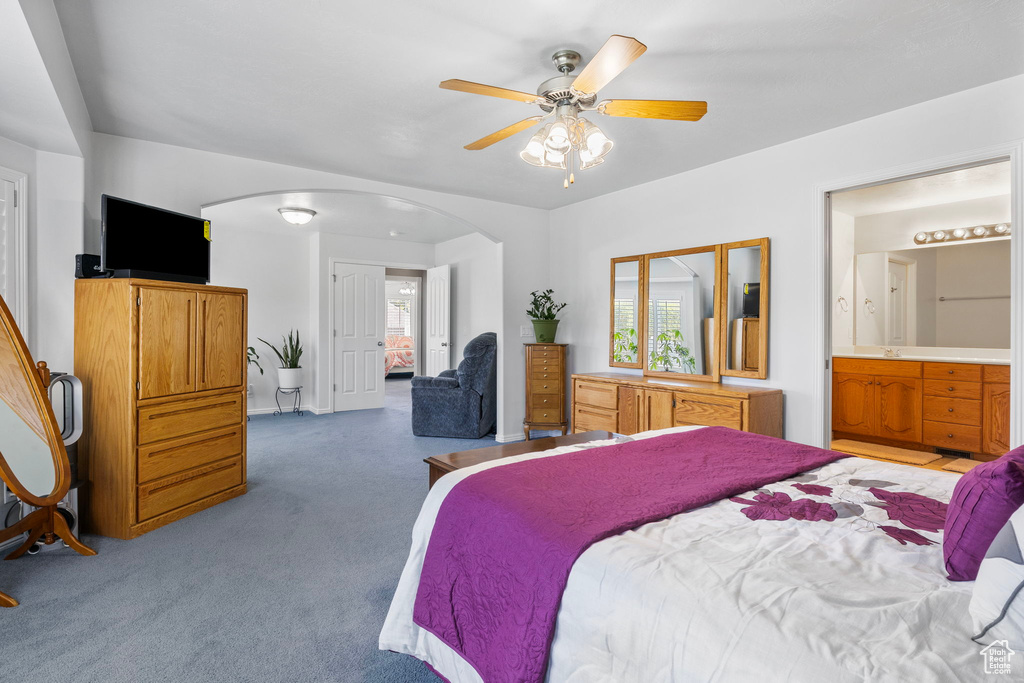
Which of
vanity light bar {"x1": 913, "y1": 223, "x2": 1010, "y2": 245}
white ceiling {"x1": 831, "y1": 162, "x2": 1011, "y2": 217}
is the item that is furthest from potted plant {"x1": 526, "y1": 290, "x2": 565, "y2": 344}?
vanity light bar {"x1": 913, "y1": 223, "x2": 1010, "y2": 245}

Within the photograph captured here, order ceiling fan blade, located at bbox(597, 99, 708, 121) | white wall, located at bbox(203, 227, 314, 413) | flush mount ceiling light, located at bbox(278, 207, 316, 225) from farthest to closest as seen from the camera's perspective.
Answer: white wall, located at bbox(203, 227, 314, 413), flush mount ceiling light, located at bbox(278, 207, 316, 225), ceiling fan blade, located at bbox(597, 99, 708, 121)

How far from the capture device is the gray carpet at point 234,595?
179 centimetres

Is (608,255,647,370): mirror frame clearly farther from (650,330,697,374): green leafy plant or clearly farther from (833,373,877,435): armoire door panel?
(833,373,877,435): armoire door panel

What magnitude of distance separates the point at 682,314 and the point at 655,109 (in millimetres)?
2341

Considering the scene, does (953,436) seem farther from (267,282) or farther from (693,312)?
(267,282)

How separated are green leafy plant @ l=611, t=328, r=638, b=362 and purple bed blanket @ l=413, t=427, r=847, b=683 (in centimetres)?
269

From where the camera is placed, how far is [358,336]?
7.24 m

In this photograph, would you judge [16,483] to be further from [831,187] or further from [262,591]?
[831,187]

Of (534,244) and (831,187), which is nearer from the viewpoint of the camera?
(831,187)

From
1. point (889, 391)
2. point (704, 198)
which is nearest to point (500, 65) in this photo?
point (704, 198)

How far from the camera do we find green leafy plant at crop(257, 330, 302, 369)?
A: 22.2 feet

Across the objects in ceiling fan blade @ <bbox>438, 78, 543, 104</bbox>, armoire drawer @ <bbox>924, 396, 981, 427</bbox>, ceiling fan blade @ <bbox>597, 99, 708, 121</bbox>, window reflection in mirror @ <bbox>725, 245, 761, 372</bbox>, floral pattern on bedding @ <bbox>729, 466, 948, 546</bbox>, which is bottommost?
armoire drawer @ <bbox>924, 396, 981, 427</bbox>

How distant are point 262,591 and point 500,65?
265 cm

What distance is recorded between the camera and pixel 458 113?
3057 millimetres
